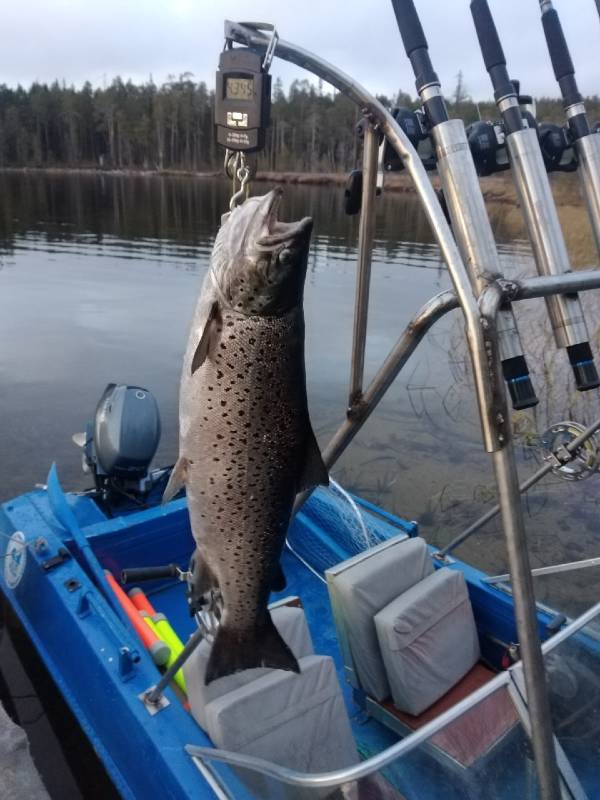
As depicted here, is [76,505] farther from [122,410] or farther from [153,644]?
[153,644]

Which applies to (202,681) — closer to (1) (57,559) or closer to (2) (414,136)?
(1) (57,559)

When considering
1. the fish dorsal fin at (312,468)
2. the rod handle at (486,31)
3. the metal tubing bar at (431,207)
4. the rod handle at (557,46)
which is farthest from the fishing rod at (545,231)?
the fish dorsal fin at (312,468)

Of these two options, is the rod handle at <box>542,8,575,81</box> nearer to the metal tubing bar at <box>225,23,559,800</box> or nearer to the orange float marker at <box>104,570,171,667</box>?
the metal tubing bar at <box>225,23,559,800</box>

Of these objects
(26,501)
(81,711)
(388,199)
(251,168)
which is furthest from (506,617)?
(388,199)

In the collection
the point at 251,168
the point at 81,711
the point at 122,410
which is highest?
the point at 251,168

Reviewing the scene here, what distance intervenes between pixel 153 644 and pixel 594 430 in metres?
2.54

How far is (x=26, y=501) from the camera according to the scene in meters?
4.63

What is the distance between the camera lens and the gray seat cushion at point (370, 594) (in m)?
3.35

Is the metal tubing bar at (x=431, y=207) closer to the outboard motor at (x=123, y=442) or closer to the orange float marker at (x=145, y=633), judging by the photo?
the orange float marker at (x=145, y=633)

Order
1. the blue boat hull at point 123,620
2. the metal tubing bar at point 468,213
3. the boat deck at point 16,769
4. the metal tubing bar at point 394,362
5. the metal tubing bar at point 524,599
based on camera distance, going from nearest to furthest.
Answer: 1. the metal tubing bar at point 524,599
2. the metal tubing bar at point 468,213
3. the metal tubing bar at point 394,362
4. the blue boat hull at point 123,620
5. the boat deck at point 16,769

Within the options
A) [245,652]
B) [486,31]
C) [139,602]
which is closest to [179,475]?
[245,652]

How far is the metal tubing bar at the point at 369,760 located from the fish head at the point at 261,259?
52.7 inches

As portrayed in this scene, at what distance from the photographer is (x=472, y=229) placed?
204cm

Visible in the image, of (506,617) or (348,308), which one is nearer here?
(506,617)
